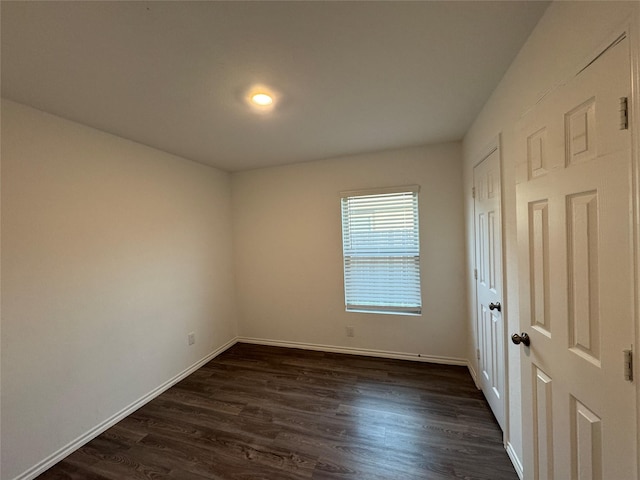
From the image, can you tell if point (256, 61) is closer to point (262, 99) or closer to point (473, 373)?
point (262, 99)

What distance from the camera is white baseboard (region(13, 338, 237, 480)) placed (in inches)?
65.2

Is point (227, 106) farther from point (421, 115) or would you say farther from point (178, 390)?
point (178, 390)

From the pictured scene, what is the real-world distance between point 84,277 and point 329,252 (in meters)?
2.36

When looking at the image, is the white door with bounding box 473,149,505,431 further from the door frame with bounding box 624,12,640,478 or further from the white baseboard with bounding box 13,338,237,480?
the white baseboard with bounding box 13,338,237,480

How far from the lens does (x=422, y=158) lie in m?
2.83

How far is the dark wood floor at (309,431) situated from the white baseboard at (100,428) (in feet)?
0.15

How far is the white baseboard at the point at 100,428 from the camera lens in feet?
5.43

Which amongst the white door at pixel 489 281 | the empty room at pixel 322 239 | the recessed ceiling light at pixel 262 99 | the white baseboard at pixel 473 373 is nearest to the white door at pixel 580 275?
the empty room at pixel 322 239

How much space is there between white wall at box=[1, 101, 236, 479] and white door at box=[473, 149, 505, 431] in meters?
3.05

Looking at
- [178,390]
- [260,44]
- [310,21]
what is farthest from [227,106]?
[178,390]

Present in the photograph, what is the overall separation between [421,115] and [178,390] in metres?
3.50

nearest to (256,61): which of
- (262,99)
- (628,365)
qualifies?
(262,99)

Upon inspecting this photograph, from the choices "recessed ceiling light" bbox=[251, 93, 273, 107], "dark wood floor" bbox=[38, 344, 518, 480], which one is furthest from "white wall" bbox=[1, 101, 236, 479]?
"recessed ceiling light" bbox=[251, 93, 273, 107]

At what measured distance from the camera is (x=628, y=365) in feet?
2.36
